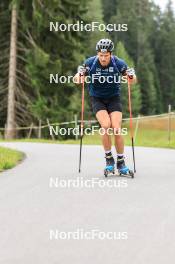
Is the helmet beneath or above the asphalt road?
above

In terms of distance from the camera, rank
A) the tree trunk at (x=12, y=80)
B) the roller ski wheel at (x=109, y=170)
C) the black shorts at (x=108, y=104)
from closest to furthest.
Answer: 1. the roller ski wheel at (x=109, y=170)
2. the black shorts at (x=108, y=104)
3. the tree trunk at (x=12, y=80)

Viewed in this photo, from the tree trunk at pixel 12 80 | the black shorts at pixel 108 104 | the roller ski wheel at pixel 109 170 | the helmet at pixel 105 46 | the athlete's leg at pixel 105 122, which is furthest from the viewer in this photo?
the tree trunk at pixel 12 80

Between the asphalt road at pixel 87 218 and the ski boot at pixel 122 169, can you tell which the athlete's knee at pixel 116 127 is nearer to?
the ski boot at pixel 122 169

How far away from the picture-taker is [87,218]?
6.28 meters

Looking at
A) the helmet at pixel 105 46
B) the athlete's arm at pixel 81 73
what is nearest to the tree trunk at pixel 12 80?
the athlete's arm at pixel 81 73

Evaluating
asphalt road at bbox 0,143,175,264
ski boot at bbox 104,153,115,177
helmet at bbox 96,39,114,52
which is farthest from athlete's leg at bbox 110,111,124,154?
helmet at bbox 96,39,114,52

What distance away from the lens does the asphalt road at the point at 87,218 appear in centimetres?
485

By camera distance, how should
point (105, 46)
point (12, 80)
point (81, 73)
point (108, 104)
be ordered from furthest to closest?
point (12, 80) → point (108, 104) → point (81, 73) → point (105, 46)

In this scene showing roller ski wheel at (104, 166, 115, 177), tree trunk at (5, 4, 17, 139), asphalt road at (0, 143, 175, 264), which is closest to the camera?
asphalt road at (0, 143, 175, 264)

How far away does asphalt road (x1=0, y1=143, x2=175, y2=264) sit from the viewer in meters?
4.85

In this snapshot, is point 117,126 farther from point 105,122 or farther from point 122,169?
point 122,169

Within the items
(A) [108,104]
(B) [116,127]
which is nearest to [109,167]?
(B) [116,127]

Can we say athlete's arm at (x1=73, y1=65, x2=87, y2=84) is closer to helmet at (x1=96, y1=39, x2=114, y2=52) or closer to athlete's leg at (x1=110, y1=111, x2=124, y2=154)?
helmet at (x1=96, y1=39, x2=114, y2=52)

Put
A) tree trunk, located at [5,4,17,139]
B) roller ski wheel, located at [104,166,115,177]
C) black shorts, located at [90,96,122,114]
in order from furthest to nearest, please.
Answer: tree trunk, located at [5,4,17,139] → black shorts, located at [90,96,122,114] → roller ski wheel, located at [104,166,115,177]
